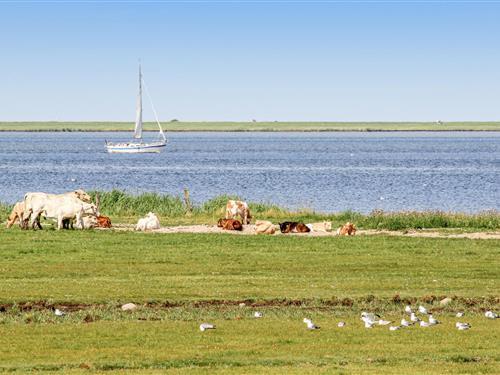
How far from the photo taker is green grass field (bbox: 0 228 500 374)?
17.6 m

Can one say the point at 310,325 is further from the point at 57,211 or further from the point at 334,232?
the point at 57,211

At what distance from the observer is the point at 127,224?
45562 millimetres

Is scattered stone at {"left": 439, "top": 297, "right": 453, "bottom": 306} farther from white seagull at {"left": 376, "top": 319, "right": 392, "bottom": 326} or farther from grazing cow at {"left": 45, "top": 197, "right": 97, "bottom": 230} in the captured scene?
grazing cow at {"left": 45, "top": 197, "right": 97, "bottom": 230}

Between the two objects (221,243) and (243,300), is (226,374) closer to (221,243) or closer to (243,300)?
(243,300)

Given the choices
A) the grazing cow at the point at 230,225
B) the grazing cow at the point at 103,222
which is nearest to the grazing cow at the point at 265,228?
the grazing cow at the point at 230,225

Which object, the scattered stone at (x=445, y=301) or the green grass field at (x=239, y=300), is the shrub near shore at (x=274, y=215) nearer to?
the green grass field at (x=239, y=300)

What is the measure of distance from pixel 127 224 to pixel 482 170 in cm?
9666

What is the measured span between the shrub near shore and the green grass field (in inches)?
286

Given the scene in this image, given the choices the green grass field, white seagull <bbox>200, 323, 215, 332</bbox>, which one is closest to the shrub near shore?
the green grass field

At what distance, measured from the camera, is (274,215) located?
51.9 meters

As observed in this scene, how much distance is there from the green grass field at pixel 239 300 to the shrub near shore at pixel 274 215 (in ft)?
23.9

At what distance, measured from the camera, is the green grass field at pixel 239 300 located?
17.6 m

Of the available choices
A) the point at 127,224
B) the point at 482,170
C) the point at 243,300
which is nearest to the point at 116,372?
the point at 243,300

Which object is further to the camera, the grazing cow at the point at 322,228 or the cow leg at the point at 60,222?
the grazing cow at the point at 322,228
